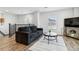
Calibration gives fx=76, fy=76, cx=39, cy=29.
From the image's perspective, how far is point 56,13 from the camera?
7.31 m

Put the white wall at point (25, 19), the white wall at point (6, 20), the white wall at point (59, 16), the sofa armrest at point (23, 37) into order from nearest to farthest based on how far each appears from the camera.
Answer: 1. the sofa armrest at point (23, 37)
2. the white wall at point (59, 16)
3. the white wall at point (6, 20)
4. the white wall at point (25, 19)

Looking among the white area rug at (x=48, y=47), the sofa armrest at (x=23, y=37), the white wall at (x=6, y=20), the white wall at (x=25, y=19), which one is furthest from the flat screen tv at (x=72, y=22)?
the white wall at (x=6, y=20)

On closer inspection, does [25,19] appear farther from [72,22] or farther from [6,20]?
[72,22]

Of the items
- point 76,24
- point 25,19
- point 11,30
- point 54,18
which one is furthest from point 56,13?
point 11,30

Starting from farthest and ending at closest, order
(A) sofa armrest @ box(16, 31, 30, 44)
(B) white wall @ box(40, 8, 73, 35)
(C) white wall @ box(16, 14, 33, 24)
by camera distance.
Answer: (C) white wall @ box(16, 14, 33, 24) < (B) white wall @ box(40, 8, 73, 35) < (A) sofa armrest @ box(16, 31, 30, 44)

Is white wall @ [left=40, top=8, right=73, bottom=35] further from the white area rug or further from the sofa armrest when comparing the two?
the sofa armrest

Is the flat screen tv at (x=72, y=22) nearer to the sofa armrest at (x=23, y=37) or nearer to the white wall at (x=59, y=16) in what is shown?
the white wall at (x=59, y=16)

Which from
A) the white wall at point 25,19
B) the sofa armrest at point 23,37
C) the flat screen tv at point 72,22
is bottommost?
the sofa armrest at point 23,37

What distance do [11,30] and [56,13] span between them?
443 centimetres

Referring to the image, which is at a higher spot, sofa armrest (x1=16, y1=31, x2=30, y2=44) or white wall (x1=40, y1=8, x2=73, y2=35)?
white wall (x1=40, y1=8, x2=73, y2=35)

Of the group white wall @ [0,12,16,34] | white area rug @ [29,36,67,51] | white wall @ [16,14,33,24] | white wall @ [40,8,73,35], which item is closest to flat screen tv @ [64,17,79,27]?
white wall @ [40,8,73,35]
